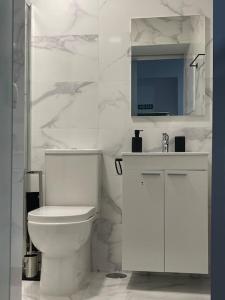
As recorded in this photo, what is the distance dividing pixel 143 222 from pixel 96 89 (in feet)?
3.68

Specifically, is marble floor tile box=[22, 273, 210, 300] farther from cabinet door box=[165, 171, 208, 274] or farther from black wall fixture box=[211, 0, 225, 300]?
black wall fixture box=[211, 0, 225, 300]

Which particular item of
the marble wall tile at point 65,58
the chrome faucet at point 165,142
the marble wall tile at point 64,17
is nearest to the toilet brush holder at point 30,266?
the chrome faucet at point 165,142

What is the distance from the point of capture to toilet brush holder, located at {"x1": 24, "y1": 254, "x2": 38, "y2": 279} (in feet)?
9.31

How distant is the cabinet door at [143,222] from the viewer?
262 cm

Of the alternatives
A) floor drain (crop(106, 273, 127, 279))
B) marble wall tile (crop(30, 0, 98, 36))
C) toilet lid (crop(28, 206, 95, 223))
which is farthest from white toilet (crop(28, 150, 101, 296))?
marble wall tile (crop(30, 0, 98, 36))

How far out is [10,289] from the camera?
134cm

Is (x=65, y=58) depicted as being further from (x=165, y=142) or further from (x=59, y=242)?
(x=59, y=242)

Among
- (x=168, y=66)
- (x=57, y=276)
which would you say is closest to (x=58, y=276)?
(x=57, y=276)

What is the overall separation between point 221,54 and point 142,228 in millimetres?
1623

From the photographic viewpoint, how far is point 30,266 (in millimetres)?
2846

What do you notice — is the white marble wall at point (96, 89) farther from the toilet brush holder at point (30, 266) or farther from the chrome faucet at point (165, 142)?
the toilet brush holder at point (30, 266)

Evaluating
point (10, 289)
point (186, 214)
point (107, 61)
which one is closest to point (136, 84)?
point (107, 61)

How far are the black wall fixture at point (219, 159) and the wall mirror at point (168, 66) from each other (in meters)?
1.76

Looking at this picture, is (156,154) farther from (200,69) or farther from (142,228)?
(200,69)
